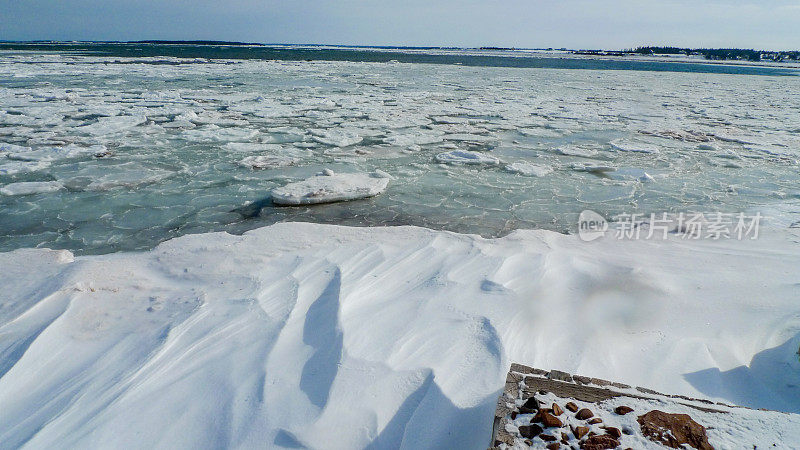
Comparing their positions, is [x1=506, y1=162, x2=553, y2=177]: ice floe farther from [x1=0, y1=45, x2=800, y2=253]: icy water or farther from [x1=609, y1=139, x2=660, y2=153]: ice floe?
[x1=609, y1=139, x2=660, y2=153]: ice floe

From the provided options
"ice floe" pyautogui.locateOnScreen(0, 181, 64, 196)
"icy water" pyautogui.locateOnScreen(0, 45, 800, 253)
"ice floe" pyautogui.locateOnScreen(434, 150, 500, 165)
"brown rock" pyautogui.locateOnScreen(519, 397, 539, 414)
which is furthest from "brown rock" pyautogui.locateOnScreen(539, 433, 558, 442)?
"ice floe" pyautogui.locateOnScreen(0, 181, 64, 196)

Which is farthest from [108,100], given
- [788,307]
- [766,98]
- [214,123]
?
[766,98]

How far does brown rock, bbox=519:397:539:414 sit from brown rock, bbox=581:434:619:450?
195mm

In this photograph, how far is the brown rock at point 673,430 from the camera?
1.53 meters

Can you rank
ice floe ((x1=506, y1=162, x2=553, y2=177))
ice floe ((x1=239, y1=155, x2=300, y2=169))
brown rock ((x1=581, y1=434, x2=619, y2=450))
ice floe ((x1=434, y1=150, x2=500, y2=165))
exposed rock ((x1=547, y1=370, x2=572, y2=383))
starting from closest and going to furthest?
1. brown rock ((x1=581, y1=434, x2=619, y2=450))
2. exposed rock ((x1=547, y1=370, x2=572, y2=383))
3. ice floe ((x1=506, y1=162, x2=553, y2=177))
4. ice floe ((x1=239, y1=155, x2=300, y2=169))
5. ice floe ((x1=434, y1=150, x2=500, y2=165))

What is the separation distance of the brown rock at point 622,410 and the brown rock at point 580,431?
0.18m

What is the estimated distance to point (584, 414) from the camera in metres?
1.65

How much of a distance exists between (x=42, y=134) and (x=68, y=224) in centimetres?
483

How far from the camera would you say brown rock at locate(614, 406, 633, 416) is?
1680 millimetres

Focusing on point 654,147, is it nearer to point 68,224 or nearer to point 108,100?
point 68,224

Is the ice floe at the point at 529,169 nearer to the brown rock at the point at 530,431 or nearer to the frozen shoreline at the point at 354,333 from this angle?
the frozen shoreline at the point at 354,333

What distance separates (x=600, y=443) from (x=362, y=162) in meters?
Answer: 5.32

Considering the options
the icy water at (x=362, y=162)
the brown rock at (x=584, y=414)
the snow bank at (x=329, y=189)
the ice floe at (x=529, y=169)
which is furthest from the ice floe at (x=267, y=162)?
the brown rock at (x=584, y=414)

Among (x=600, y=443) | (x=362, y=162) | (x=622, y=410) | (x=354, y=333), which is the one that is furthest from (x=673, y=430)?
(x=362, y=162)
